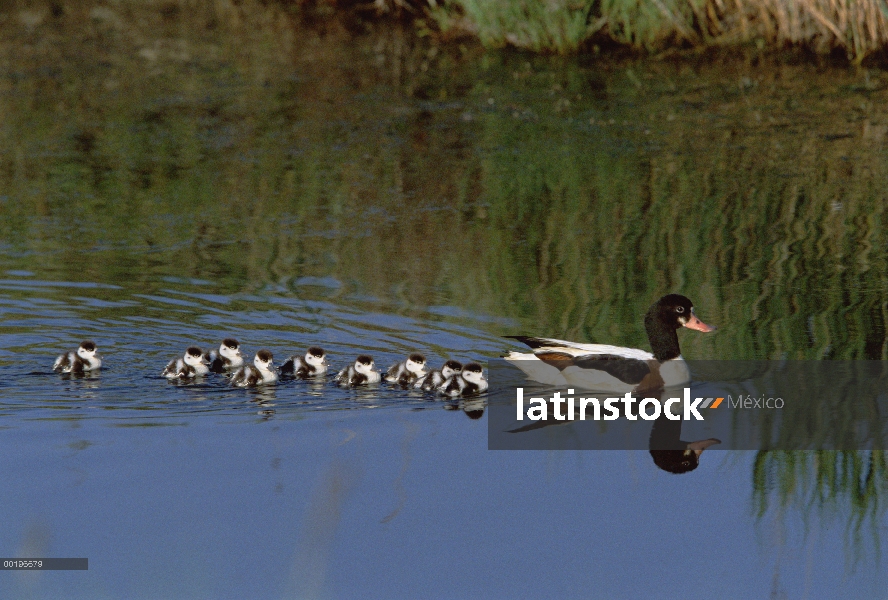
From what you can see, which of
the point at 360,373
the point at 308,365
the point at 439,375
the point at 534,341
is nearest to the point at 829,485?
the point at 534,341

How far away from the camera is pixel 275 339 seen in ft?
29.3

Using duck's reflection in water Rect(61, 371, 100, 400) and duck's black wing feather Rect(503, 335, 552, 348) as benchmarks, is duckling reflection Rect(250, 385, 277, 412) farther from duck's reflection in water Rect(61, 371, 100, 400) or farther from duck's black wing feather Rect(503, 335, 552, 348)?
duck's black wing feather Rect(503, 335, 552, 348)

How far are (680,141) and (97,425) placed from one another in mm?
8572

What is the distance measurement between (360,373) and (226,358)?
84 centimetres

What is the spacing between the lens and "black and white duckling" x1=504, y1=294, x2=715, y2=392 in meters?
8.03

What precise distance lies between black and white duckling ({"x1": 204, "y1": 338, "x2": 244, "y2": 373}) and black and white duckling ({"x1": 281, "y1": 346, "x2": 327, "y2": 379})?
0.98 ft

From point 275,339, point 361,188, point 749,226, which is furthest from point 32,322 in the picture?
point 749,226

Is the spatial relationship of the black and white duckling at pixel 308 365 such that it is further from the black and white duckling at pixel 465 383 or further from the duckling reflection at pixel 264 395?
the black and white duckling at pixel 465 383

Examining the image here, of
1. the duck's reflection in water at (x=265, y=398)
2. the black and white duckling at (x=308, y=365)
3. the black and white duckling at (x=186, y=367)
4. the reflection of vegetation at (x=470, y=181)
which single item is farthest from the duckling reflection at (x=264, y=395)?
the reflection of vegetation at (x=470, y=181)

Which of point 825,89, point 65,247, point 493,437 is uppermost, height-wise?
point 825,89

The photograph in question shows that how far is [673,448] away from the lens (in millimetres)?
7336

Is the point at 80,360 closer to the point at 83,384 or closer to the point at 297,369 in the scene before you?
the point at 83,384

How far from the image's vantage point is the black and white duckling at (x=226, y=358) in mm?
8398

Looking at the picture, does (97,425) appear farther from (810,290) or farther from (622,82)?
(622,82)
